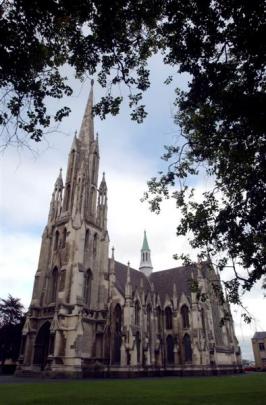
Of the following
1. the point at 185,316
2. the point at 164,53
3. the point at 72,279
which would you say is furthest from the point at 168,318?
the point at 164,53

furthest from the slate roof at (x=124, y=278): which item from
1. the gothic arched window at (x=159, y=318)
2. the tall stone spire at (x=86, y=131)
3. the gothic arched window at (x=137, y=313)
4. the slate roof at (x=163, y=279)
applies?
the tall stone spire at (x=86, y=131)

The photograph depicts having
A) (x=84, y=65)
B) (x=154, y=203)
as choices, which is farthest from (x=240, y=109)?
(x=154, y=203)

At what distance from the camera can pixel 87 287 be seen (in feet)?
123

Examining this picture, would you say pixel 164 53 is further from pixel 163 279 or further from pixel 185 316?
pixel 163 279

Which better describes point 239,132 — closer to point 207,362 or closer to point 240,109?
point 240,109

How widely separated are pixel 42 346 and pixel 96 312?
683cm

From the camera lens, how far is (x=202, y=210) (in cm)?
1355

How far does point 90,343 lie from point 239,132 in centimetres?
3132

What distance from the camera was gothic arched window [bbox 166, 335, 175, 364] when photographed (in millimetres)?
43991

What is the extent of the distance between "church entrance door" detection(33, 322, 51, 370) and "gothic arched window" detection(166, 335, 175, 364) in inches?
744

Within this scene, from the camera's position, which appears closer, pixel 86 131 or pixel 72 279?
pixel 72 279

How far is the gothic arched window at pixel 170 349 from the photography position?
43991 millimetres

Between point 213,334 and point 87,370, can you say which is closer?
point 87,370

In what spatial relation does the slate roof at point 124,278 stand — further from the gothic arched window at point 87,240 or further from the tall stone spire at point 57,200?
the tall stone spire at point 57,200
